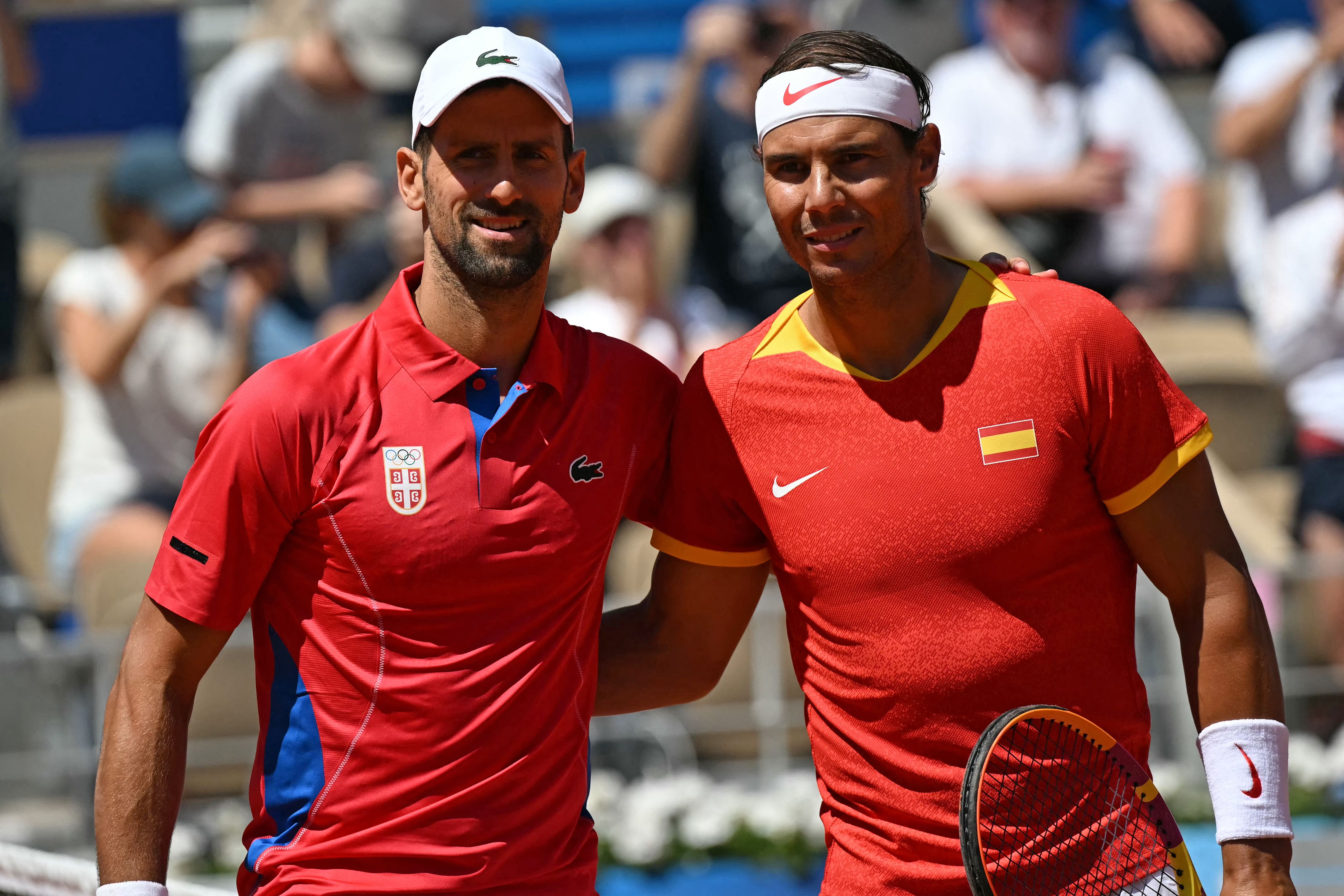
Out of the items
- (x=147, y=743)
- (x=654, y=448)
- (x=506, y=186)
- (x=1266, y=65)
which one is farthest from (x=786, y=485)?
(x=1266, y=65)

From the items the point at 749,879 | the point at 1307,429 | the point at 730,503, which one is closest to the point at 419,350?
the point at 730,503

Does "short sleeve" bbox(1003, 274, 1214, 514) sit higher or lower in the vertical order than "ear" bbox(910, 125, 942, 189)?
lower

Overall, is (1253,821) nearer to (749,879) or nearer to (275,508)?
(275,508)

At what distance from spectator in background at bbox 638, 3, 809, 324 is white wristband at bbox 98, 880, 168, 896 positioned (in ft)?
18.1

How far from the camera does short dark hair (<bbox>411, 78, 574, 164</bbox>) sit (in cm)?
303

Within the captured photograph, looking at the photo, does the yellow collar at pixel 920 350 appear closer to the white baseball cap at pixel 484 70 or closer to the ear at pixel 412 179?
the white baseball cap at pixel 484 70

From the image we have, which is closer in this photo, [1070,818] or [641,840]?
[1070,818]

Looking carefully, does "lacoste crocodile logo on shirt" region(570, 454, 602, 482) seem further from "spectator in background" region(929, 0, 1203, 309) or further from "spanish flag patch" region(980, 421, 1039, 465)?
"spectator in background" region(929, 0, 1203, 309)

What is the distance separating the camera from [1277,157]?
326 inches

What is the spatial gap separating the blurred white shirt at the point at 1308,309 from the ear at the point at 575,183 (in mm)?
5233

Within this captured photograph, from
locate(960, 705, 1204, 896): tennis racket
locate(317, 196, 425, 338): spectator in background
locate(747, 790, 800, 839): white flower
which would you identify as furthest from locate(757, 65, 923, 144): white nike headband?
locate(317, 196, 425, 338): spectator in background

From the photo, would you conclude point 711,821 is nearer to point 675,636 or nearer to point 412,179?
point 675,636

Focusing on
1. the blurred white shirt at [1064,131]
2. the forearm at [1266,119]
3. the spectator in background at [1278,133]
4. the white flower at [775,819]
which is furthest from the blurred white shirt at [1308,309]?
the white flower at [775,819]

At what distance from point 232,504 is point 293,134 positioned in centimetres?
598
